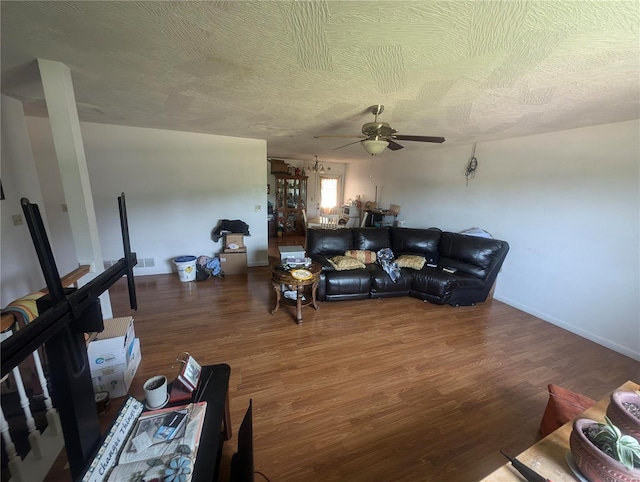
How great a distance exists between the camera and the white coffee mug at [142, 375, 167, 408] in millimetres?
1059

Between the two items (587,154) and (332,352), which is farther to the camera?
(587,154)

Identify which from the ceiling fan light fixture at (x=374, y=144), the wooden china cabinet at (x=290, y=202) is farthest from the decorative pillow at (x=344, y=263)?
the wooden china cabinet at (x=290, y=202)

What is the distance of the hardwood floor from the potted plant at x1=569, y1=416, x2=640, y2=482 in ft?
2.58

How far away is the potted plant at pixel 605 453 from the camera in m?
0.75

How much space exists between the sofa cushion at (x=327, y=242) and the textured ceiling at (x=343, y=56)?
1740mm

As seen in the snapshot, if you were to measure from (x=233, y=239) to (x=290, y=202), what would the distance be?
3.32 meters

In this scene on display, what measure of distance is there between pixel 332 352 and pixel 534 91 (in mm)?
2733

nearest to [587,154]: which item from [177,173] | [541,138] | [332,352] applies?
[541,138]

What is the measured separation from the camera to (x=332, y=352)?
7.68ft

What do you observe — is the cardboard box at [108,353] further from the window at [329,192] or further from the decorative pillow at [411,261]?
the window at [329,192]

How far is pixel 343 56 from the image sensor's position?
4.89 feet

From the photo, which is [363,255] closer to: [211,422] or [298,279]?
[298,279]

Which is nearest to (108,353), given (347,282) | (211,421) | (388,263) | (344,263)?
(211,421)

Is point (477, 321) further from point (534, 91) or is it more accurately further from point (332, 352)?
point (534, 91)
